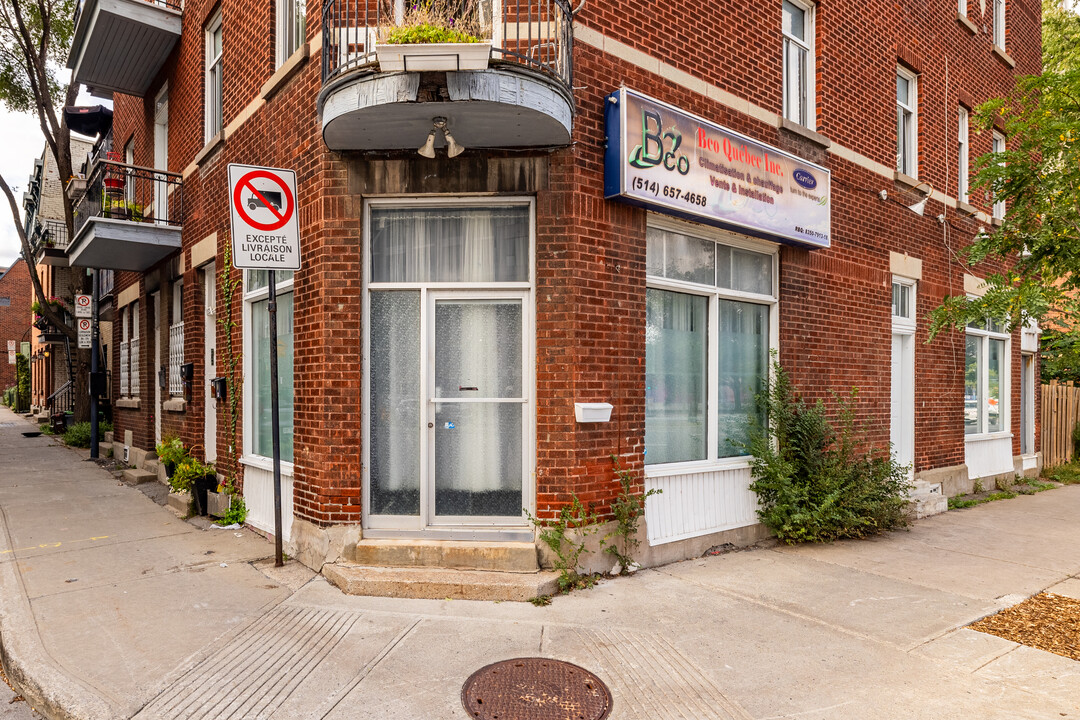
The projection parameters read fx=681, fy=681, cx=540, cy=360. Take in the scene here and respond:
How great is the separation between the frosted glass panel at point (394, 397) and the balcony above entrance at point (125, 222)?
5.85 metres

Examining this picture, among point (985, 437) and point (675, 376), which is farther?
point (985, 437)

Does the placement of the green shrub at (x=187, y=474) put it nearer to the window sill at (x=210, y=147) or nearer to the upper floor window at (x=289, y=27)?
the window sill at (x=210, y=147)

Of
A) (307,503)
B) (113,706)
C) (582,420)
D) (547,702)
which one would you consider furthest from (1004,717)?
(307,503)

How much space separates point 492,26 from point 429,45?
Result: 1.29m

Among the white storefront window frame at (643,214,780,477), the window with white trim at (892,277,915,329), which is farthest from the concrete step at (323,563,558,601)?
the window with white trim at (892,277,915,329)

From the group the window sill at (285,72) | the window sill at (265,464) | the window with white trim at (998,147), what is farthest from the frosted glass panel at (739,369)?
the window with white trim at (998,147)

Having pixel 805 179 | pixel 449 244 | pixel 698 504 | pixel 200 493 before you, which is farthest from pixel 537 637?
pixel 805 179

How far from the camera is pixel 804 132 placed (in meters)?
8.09

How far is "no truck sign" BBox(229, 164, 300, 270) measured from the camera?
546 centimetres

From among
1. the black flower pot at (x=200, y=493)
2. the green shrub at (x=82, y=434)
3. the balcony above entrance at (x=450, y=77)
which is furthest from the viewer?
the green shrub at (x=82, y=434)

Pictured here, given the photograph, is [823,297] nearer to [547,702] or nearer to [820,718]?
[820,718]

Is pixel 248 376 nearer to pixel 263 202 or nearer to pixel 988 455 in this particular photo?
pixel 263 202

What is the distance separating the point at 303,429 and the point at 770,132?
6.00 metres

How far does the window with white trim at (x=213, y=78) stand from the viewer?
916cm
